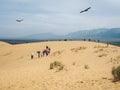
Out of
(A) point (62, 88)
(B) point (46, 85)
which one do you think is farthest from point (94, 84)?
(B) point (46, 85)

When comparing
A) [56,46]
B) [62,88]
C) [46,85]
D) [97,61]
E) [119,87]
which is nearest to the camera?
[119,87]

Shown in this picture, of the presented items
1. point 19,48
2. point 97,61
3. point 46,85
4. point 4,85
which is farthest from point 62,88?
point 19,48

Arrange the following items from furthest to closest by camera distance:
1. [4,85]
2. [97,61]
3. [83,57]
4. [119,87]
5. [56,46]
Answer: [56,46] → [83,57] → [97,61] → [4,85] → [119,87]

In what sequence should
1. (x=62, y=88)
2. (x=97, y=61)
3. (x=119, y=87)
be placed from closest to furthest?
(x=119, y=87), (x=62, y=88), (x=97, y=61)

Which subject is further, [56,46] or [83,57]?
[56,46]

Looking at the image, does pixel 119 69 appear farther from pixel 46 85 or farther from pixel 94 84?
pixel 46 85

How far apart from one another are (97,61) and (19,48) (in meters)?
23.9

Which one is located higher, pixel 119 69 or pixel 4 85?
pixel 119 69

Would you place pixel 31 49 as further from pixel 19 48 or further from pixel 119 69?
pixel 119 69

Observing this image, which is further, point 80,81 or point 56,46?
point 56,46

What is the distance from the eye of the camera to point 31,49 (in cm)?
4641

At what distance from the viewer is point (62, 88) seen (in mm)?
15078

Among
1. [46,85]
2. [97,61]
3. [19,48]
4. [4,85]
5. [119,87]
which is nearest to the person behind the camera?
[119,87]

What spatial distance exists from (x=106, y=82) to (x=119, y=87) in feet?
6.10
